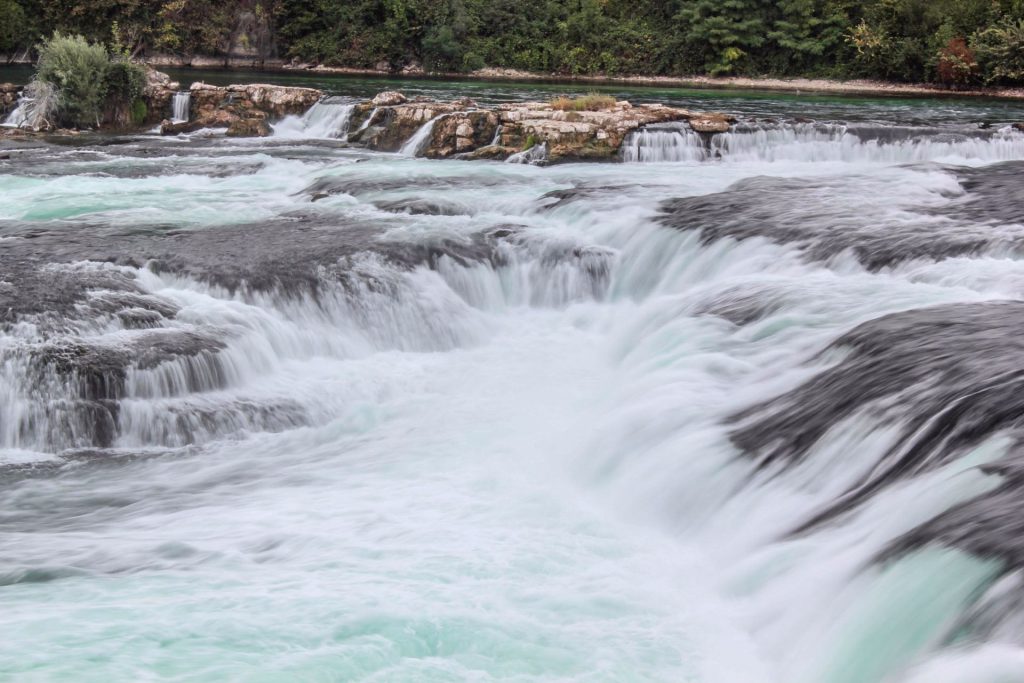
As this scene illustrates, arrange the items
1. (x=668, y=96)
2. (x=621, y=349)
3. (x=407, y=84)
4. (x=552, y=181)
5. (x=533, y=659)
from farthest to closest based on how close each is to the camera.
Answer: (x=407, y=84) < (x=668, y=96) < (x=552, y=181) < (x=621, y=349) < (x=533, y=659)

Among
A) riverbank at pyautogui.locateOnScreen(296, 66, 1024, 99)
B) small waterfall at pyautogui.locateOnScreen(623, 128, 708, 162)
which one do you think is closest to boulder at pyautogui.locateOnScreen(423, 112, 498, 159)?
small waterfall at pyautogui.locateOnScreen(623, 128, 708, 162)

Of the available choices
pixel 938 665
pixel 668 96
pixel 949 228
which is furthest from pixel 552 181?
pixel 668 96

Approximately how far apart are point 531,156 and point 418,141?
9.03 ft

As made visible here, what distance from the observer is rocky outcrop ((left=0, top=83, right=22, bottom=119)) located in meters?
22.3

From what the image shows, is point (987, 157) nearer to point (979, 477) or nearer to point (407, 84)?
point (979, 477)

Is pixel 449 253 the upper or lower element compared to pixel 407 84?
lower

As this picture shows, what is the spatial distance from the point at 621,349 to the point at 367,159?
9.80 meters

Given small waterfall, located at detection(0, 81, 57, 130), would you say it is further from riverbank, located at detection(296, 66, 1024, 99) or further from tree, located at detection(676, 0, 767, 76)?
tree, located at detection(676, 0, 767, 76)

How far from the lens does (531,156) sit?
56.3 ft

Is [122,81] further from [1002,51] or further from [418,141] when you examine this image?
[1002,51]

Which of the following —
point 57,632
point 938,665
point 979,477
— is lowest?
point 57,632

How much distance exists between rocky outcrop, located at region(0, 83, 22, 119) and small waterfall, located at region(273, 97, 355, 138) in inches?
223

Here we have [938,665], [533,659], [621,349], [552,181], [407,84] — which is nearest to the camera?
[938,665]

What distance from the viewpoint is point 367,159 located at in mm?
17531
